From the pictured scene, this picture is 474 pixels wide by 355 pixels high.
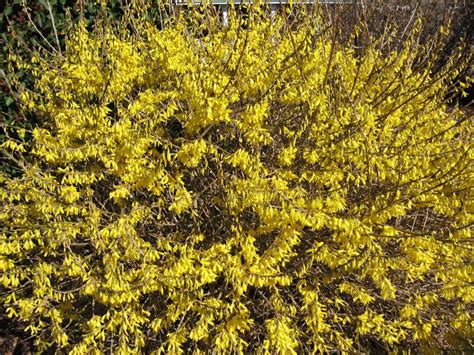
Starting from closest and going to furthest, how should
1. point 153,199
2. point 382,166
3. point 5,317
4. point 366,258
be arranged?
point 366,258 < point 382,166 < point 153,199 < point 5,317

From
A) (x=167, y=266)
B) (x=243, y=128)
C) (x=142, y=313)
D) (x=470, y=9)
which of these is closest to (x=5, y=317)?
(x=142, y=313)

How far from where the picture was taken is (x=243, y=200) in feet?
8.38

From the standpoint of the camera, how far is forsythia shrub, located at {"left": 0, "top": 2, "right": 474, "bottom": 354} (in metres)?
2.57

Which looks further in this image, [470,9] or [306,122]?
[470,9]

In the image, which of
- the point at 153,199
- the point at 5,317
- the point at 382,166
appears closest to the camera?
the point at 382,166

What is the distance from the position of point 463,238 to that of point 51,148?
2.23m

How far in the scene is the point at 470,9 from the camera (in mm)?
8133

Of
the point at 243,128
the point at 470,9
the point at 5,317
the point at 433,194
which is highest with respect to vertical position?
the point at 243,128

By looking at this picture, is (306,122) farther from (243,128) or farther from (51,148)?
(51,148)

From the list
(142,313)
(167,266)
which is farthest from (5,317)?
(167,266)

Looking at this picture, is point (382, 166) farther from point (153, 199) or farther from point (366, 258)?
point (153, 199)

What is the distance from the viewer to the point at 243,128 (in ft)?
8.90

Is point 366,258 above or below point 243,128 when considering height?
below

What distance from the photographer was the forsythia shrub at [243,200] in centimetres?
257
